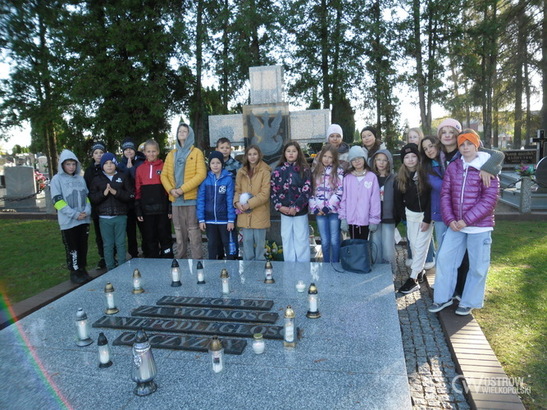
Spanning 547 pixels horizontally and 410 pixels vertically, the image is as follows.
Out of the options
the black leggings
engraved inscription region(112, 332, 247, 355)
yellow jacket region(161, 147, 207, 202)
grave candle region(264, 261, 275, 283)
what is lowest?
engraved inscription region(112, 332, 247, 355)

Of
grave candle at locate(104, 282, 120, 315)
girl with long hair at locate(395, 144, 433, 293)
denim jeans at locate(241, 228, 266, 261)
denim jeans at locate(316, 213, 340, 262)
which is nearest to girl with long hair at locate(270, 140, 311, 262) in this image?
denim jeans at locate(316, 213, 340, 262)

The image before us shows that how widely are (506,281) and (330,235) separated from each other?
2.43 meters

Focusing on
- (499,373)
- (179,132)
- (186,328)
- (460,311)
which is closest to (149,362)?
(186,328)

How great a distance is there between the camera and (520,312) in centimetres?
466

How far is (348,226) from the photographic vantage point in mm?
5652

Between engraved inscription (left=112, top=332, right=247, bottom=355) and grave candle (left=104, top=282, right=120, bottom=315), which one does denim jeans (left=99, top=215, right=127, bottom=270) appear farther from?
engraved inscription (left=112, top=332, right=247, bottom=355)

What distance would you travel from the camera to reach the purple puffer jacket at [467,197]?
4.23 m

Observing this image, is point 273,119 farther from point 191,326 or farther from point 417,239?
point 191,326

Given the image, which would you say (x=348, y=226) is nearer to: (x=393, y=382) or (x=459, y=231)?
(x=459, y=231)

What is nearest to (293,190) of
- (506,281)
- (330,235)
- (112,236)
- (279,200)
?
(279,200)

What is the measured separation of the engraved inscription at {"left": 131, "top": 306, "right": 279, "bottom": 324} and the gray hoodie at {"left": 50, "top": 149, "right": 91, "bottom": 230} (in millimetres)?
2287

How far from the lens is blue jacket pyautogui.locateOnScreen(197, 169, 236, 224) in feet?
19.8

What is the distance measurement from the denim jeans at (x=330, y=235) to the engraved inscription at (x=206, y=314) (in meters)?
2.20

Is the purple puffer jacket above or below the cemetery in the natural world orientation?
above
